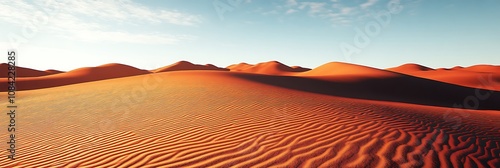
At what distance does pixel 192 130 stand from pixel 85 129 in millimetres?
3089

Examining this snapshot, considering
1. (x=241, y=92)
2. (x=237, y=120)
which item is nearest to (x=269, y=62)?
(x=241, y=92)

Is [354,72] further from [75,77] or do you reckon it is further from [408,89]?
[75,77]

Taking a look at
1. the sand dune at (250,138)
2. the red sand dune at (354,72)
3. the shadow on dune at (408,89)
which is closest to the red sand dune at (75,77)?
the shadow on dune at (408,89)

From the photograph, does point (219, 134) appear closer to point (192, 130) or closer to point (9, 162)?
point (192, 130)

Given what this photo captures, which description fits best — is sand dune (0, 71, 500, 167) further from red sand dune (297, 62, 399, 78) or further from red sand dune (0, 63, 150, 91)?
red sand dune (0, 63, 150, 91)

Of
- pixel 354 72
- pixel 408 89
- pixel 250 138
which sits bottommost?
pixel 250 138

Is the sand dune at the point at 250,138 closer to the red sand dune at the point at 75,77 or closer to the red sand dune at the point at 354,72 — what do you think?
the red sand dune at the point at 354,72

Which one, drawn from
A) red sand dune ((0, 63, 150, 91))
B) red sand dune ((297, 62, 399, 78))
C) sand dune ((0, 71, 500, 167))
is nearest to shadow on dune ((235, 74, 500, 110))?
red sand dune ((297, 62, 399, 78))

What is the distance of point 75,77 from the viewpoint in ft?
133

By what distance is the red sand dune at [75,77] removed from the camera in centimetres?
3085

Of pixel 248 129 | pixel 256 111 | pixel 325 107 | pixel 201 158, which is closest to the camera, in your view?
pixel 201 158

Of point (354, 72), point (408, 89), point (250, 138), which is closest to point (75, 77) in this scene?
point (354, 72)

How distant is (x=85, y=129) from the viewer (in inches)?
280

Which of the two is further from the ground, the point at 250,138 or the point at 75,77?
the point at 75,77
